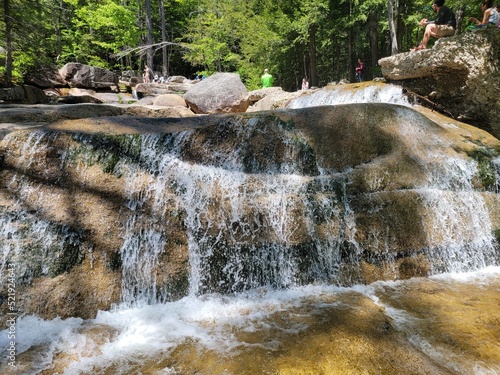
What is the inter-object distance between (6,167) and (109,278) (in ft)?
7.71

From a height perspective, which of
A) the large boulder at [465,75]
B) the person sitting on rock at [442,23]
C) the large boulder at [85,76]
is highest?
the large boulder at [85,76]

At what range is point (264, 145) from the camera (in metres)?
5.53

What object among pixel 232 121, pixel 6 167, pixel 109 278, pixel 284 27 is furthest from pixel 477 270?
pixel 284 27

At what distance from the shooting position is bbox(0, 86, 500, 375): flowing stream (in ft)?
8.94

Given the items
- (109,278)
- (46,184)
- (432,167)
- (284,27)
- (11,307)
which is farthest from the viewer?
(284,27)

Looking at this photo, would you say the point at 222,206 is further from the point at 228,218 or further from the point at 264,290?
the point at 264,290

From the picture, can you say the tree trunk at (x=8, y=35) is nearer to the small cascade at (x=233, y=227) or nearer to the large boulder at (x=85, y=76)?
the large boulder at (x=85, y=76)

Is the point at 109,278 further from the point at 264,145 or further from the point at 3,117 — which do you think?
the point at 3,117

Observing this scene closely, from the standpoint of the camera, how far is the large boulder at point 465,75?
7344 mm

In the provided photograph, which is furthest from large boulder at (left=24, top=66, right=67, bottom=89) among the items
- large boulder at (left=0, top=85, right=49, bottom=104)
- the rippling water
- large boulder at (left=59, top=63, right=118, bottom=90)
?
the rippling water

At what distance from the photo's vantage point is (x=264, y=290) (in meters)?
4.11

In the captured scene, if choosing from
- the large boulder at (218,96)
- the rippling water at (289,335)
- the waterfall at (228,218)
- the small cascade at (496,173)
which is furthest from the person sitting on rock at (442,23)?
the rippling water at (289,335)

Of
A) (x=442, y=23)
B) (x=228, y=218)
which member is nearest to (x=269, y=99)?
(x=442, y=23)

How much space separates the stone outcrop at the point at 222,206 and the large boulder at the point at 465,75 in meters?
2.72
